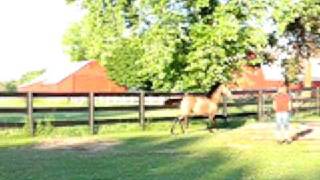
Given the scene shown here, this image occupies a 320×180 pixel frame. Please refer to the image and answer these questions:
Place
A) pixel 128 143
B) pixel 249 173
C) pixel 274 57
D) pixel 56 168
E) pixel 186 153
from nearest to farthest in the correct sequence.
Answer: pixel 249 173
pixel 56 168
pixel 186 153
pixel 128 143
pixel 274 57

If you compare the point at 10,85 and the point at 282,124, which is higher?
the point at 10,85

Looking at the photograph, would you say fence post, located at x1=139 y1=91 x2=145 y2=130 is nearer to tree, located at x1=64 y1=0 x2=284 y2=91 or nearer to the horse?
the horse

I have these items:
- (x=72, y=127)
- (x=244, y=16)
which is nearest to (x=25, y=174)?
(x=72, y=127)

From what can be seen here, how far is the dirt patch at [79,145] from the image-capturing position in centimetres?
2038

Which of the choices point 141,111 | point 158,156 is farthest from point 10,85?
point 158,156

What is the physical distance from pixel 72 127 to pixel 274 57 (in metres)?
23.1

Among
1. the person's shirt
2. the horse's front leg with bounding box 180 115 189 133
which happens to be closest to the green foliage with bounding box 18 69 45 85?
the horse's front leg with bounding box 180 115 189 133

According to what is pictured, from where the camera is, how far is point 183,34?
32.0 meters

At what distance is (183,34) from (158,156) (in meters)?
14.6

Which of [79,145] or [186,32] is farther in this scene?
[186,32]

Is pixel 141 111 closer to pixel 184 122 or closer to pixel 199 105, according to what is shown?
pixel 184 122

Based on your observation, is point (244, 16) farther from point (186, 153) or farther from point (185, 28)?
point (186, 153)

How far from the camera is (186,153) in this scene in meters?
18.7

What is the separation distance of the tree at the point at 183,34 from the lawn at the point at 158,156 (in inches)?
218
